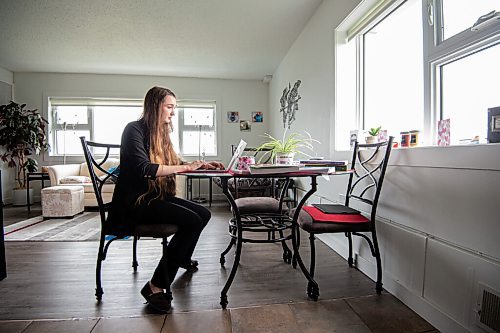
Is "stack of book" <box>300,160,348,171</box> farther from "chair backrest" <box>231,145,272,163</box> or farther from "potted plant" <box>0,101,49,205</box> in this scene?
"potted plant" <box>0,101,49,205</box>

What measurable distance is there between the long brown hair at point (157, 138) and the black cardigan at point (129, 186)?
0.17 feet

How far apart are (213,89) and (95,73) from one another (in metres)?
2.23

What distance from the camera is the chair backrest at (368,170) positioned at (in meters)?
1.81

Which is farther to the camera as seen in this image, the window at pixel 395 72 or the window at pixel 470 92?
the window at pixel 395 72

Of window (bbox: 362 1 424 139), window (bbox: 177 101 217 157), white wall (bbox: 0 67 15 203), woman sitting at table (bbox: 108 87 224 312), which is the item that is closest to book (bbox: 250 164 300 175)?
woman sitting at table (bbox: 108 87 224 312)

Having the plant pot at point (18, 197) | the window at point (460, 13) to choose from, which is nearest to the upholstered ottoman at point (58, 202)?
the plant pot at point (18, 197)

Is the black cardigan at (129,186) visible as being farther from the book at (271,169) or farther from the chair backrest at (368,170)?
the chair backrest at (368,170)

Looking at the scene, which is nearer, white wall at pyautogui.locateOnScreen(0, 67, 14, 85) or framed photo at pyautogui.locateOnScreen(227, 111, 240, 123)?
white wall at pyautogui.locateOnScreen(0, 67, 14, 85)

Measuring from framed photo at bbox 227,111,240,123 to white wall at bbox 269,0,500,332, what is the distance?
13.6ft

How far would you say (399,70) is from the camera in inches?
80.2

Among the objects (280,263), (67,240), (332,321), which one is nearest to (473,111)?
(332,321)

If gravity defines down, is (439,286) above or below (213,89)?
below

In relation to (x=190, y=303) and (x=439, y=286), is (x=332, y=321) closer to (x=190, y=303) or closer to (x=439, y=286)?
(x=439, y=286)

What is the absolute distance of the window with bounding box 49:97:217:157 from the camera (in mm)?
5473
